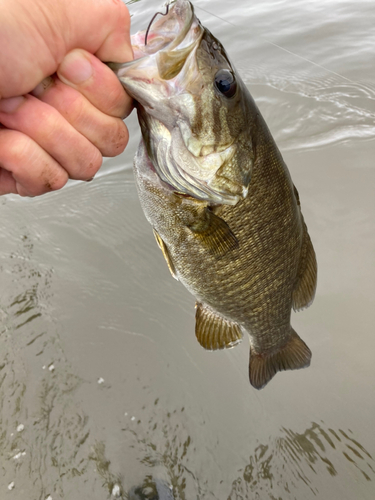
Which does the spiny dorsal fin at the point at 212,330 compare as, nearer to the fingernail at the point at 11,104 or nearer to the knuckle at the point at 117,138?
the knuckle at the point at 117,138

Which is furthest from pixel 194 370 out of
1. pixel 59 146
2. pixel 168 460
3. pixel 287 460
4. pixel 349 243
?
pixel 59 146

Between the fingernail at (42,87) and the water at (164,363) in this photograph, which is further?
the water at (164,363)

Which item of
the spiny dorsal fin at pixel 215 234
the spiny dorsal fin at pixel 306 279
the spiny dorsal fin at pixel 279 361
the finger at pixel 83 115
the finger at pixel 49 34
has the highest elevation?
the finger at pixel 49 34

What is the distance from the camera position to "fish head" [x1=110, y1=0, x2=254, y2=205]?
1.13m

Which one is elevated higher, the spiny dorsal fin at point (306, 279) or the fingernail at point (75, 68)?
the fingernail at point (75, 68)

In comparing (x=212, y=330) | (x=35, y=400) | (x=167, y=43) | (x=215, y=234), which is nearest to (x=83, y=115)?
(x=167, y=43)

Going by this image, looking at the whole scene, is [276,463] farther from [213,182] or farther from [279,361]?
[213,182]

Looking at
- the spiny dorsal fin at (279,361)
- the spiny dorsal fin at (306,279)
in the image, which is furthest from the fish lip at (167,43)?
the spiny dorsal fin at (279,361)

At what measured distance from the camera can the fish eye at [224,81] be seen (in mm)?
1242

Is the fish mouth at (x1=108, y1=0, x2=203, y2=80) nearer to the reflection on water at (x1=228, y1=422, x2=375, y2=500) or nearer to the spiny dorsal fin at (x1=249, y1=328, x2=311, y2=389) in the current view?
the spiny dorsal fin at (x1=249, y1=328, x2=311, y2=389)

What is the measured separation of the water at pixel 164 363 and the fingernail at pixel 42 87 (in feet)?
6.41

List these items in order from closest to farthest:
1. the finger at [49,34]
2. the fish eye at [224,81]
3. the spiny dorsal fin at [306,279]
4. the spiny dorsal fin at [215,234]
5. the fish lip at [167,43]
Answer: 1. the finger at [49,34]
2. the fish lip at [167,43]
3. the fish eye at [224,81]
4. the spiny dorsal fin at [215,234]
5. the spiny dorsal fin at [306,279]

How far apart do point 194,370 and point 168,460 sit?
0.56m

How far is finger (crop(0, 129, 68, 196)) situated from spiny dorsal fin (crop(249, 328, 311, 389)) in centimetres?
148
